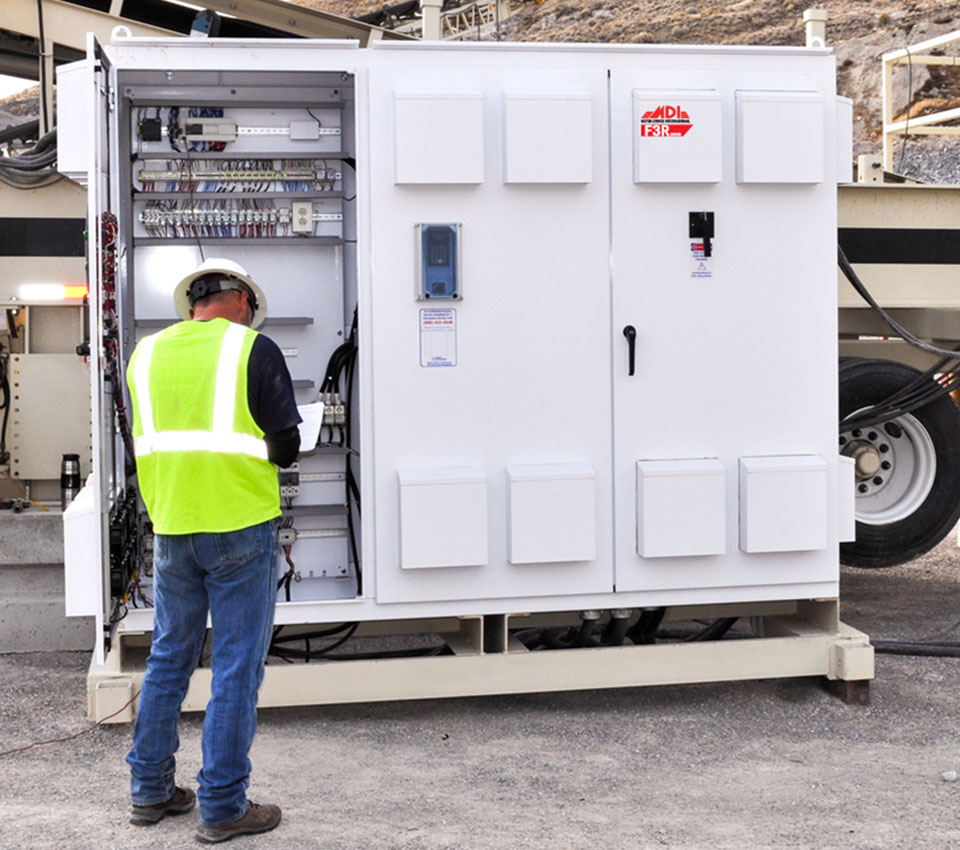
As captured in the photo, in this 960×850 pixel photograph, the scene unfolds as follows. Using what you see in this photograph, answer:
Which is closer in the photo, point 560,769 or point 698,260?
point 560,769

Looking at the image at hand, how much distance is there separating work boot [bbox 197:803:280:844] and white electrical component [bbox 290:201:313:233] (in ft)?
8.71

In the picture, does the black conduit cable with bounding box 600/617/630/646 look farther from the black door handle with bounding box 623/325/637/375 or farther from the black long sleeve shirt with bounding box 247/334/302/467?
the black long sleeve shirt with bounding box 247/334/302/467

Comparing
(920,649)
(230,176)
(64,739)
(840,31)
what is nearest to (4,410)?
(230,176)

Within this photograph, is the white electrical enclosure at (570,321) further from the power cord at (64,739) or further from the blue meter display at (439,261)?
the power cord at (64,739)

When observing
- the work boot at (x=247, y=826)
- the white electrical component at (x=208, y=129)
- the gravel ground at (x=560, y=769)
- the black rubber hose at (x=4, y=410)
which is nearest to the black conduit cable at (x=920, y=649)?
the gravel ground at (x=560, y=769)

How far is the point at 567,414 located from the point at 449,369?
519mm

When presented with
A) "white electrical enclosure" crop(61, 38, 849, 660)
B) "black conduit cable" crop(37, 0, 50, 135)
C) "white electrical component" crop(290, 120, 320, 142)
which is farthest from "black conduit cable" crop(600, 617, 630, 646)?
"black conduit cable" crop(37, 0, 50, 135)

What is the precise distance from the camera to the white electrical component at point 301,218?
5.70 metres

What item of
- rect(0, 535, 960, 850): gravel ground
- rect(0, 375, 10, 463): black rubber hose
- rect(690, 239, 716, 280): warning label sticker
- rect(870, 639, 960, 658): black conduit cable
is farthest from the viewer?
rect(0, 375, 10, 463): black rubber hose

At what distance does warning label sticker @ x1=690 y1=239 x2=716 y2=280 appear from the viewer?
5277 mm

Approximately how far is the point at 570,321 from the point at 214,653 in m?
2.08

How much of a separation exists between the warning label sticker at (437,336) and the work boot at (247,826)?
1.89 metres

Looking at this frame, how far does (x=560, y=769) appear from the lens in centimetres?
468

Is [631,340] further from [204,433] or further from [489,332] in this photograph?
[204,433]
